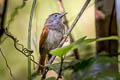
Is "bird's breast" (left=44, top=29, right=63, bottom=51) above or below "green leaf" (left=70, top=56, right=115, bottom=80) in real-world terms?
below

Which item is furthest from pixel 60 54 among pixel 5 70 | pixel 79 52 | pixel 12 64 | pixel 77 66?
pixel 79 52

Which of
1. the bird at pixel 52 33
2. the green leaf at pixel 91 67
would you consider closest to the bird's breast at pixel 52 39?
the bird at pixel 52 33

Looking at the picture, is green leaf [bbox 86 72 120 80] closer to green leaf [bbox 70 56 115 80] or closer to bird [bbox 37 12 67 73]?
green leaf [bbox 70 56 115 80]

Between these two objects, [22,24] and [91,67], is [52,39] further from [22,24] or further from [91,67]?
[91,67]

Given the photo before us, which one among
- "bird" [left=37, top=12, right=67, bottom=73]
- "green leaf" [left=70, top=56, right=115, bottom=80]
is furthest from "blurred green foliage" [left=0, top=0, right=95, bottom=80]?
"green leaf" [left=70, top=56, right=115, bottom=80]

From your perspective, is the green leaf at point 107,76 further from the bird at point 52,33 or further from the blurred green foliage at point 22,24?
the bird at point 52,33

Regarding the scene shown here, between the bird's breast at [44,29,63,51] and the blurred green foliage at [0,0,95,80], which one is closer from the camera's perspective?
the blurred green foliage at [0,0,95,80]

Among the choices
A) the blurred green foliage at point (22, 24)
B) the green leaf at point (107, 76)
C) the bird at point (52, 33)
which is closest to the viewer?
the green leaf at point (107, 76)

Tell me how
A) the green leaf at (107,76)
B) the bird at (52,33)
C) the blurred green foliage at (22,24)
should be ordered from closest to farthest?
1. the green leaf at (107,76)
2. the blurred green foliage at (22,24)
3. the bird at (52,33)

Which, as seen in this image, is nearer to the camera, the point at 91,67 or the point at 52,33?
the point at 91,67

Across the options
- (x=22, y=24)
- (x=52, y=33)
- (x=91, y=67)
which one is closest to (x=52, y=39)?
(x=52, y=33)

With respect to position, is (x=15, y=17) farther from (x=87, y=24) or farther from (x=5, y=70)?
(x=87, y=24)

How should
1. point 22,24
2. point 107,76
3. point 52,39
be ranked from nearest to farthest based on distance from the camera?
point 107,76
point 22,24
point 52,39

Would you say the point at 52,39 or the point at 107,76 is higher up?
the point at 107,76
